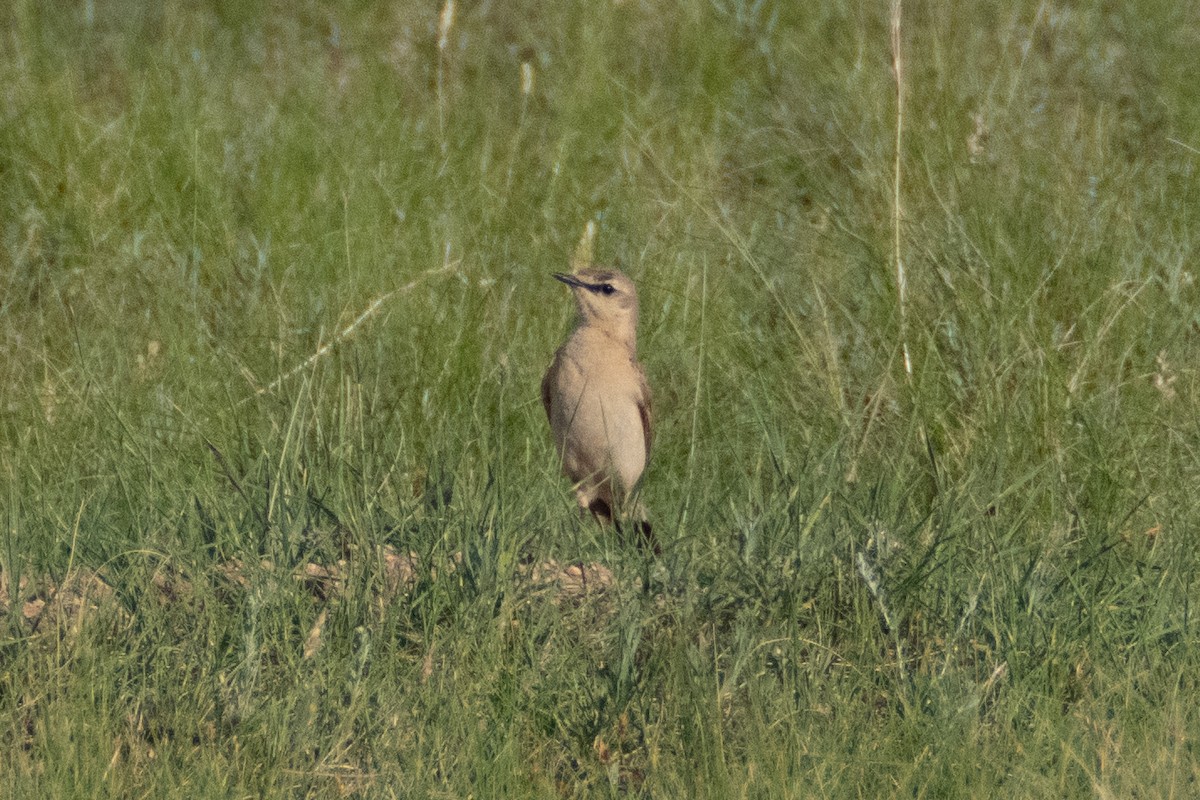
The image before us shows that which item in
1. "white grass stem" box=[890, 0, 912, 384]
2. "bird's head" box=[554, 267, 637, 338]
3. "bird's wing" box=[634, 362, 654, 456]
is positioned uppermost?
"white grass stem" box=[890, 0, 912, 384]

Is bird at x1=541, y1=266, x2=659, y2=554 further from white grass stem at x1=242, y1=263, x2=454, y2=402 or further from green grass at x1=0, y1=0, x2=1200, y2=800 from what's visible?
white grass stem at x1=242, y1=263, x2=454, y2=402

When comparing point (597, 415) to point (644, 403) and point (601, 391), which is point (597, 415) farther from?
point (644, 403)

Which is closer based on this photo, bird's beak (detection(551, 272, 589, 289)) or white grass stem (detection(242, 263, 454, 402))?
white grass stem (detection(242, 263, 454, 402))

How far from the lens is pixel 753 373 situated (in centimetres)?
609

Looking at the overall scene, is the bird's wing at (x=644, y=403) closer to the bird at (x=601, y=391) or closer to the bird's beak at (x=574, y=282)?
the bird at (x=601, y=391)

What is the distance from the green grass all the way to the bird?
191 millimetres

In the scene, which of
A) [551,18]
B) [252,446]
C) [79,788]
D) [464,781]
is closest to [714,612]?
[464,781]

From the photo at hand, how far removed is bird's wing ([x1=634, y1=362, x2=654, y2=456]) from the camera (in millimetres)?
5922

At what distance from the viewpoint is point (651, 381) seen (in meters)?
6.52

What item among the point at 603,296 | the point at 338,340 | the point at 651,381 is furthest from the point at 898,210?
the point at 338,340

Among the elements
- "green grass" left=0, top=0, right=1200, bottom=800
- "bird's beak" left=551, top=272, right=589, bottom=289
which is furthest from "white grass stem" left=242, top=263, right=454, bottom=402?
"bird's beak" left=551, top=272, right=589, bottom=289

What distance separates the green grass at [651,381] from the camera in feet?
12.7

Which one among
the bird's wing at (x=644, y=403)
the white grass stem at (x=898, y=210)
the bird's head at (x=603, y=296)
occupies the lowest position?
the bird's wing at (x=644, y=403)

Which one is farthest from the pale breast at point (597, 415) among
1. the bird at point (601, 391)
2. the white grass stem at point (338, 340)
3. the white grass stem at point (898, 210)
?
the white grass stem at point (898, 210)
